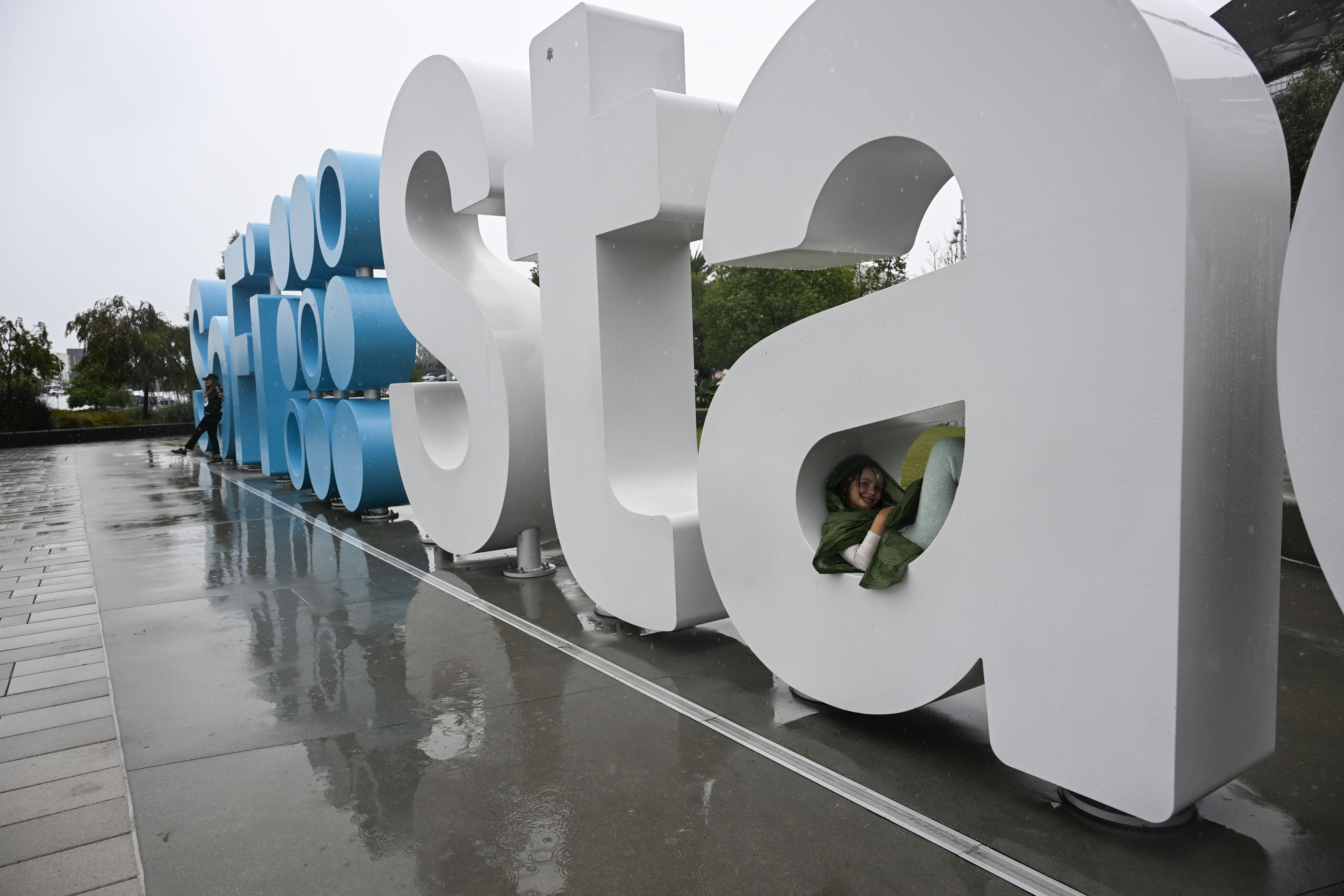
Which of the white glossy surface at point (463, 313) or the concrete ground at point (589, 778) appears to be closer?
the concrete ground at point (589, 778)

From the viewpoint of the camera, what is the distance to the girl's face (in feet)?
14.1

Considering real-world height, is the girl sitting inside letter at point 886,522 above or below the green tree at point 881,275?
below

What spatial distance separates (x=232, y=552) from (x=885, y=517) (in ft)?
22.3

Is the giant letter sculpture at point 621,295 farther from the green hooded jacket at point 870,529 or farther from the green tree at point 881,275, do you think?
the green tree at point 881,275

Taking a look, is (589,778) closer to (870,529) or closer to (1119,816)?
(870,529)

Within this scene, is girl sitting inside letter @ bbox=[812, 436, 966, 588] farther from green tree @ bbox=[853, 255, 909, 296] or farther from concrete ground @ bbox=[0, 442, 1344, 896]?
green tree @ bbox=[853, 255, 909, 296]

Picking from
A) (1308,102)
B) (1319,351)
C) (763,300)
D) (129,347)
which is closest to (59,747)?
(1319,351)

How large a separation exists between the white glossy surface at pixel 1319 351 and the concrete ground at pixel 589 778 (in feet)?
3.73

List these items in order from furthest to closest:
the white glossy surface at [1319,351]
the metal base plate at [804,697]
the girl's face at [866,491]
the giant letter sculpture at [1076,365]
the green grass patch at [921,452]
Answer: the green grass patch at [921,452] → the metal base plate at [804,697] → the girl's face at [866,491] → the giant letter sculpture at [1076,365] → the white glossy surface at [1319,351]

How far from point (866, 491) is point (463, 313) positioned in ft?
13.5

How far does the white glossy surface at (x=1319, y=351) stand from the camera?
8.53 ft

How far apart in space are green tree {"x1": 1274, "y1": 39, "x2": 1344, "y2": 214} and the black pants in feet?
67.1

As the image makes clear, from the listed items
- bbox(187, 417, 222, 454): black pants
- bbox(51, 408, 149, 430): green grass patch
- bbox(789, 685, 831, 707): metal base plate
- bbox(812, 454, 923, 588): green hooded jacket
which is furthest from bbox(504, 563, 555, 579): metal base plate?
bbox(51, 408, 149, 430): green grass patch

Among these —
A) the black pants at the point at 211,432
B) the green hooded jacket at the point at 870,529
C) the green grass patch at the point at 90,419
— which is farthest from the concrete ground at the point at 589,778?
the green grass patch at the point at 90,419
